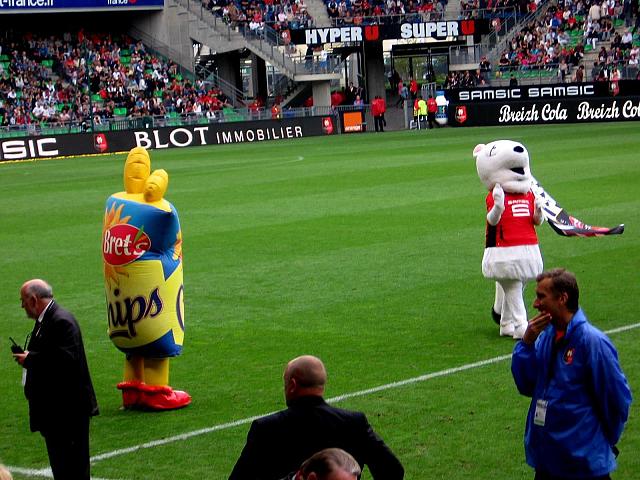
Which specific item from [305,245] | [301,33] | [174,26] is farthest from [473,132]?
[305,245]

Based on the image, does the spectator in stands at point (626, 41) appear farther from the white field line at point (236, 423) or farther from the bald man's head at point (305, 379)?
the bald man's head at point (305, 379)

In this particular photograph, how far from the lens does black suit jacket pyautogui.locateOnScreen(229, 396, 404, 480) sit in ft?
17.9

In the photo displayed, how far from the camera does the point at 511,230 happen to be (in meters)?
11.9

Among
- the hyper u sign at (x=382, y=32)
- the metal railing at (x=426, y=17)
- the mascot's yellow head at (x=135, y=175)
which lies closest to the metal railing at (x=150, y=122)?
the hyper u sign at (x=382, y=32)

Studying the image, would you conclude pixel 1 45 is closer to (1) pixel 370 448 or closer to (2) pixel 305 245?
(2) pixel 305 245

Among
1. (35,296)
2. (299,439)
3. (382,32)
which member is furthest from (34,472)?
(382,32)

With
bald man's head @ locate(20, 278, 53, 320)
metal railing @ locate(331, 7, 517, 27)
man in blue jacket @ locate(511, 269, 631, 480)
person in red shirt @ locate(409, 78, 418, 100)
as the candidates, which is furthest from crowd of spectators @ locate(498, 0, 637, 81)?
man in blue jacket @ locate(511, 269, 631, 480)

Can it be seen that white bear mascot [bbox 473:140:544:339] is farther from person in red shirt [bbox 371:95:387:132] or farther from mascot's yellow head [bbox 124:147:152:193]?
person in red shirt [bbox 371:95:387:132]

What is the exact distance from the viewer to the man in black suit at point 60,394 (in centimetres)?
759

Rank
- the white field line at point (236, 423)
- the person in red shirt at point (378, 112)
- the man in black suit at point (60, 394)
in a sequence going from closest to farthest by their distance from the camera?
1. the man in black suit at point (60, 394)
2. the white field line at point (236, 423)
3. the person in red shirt at point (378, 112)

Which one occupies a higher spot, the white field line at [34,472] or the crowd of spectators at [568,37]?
the crowd of spectators at [568,37]

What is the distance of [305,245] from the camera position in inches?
752

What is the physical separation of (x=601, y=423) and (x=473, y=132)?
4241cm

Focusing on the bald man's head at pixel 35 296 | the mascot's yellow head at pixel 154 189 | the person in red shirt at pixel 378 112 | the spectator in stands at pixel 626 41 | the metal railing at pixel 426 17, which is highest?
the metal railing at pixel 426 17
